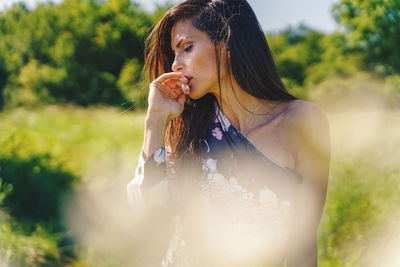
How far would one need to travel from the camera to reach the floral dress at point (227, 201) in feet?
4.33

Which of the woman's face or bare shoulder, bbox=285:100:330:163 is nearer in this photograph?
bare shoulder, bbox=285:100:330:163

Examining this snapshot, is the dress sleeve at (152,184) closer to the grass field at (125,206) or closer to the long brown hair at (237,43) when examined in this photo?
the long brown hair at (237,43)

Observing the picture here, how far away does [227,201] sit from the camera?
1.37m

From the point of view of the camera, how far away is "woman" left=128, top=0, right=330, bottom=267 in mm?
1317

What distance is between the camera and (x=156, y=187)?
1.38 metres

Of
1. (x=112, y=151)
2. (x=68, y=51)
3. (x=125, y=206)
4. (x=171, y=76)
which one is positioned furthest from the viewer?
(x=68, y=51)

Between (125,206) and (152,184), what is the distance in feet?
11.6

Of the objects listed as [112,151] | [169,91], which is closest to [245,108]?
[169,91]

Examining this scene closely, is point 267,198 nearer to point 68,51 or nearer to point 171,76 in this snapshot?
point 171,76

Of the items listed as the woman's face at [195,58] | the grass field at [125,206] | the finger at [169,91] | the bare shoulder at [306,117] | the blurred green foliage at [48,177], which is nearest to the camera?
the bare shoulder at [306,117]

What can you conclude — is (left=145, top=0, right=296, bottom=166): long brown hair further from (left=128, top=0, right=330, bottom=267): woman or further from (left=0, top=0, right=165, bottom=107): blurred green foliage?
(left=0, top=0, right=165, bottom=107): blurred green foliage

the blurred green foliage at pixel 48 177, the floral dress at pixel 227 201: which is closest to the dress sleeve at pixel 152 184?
the floral dress at pixel 227 201

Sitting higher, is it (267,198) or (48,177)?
(48,177)

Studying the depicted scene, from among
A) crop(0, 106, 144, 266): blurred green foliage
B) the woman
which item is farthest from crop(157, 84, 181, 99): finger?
crop(0, 106, 144, 266): blurred green foliage
